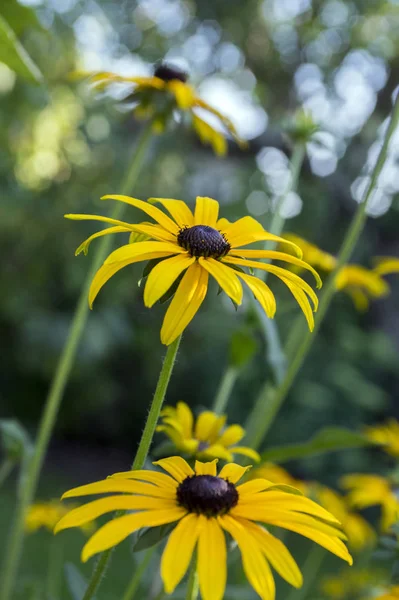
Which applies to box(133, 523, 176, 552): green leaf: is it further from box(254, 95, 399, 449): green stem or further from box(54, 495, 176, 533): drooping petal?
box(254, 95, 399, 449): green stem

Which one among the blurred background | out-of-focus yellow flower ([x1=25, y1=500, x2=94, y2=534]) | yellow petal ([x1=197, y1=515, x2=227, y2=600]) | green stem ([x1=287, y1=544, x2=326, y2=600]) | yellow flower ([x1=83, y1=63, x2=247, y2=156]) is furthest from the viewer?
the blurred background

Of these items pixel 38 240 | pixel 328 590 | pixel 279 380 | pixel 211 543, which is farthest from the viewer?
pixel 38 240

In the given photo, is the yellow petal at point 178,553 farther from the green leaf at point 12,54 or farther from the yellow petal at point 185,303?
the green leaf at point 12,54

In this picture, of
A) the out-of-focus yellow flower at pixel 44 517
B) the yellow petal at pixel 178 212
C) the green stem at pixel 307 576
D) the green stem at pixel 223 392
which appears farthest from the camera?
the out-of-focus yellow flower at pixel 44 517

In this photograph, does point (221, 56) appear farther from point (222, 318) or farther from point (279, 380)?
point (279, 380)

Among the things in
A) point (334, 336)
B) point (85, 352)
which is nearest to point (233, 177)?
point (334, 336)

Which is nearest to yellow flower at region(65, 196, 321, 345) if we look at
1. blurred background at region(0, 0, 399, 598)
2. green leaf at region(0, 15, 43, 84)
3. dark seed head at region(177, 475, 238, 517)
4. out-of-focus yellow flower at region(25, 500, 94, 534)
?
dark seed head at region(177, 475, 238, 517)

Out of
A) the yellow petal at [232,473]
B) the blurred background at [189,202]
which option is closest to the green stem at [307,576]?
the yellow petal at [232,473]
